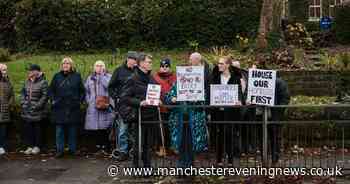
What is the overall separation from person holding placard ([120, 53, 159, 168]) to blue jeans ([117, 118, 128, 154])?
1.00m

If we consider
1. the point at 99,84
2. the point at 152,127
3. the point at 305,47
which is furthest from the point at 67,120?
the point at 305,47

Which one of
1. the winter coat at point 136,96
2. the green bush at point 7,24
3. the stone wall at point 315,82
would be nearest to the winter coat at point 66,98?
the winter coat at point 136,96

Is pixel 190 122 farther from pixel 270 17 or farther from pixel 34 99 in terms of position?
pixel 270 17

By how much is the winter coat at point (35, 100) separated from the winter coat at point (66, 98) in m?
0.24

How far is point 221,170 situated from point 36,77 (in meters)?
4.12

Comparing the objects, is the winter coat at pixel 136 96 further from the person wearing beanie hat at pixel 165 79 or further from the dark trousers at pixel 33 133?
the dark trousers at pixel 33 133

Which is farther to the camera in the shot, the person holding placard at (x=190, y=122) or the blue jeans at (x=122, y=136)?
the blue jeans at (x=122, y=136)

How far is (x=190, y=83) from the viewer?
35.5ft

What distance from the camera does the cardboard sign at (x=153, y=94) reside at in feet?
35.7

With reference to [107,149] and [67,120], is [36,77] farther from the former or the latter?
[107,149]

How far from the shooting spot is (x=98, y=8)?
26109 mm

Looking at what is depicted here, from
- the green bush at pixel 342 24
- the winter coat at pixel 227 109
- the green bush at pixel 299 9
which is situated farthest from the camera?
the green bush at pixel 299 9

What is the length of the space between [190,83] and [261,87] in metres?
1.09

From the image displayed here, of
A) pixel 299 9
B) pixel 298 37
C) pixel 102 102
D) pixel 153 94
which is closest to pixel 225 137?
pixel 153 94
